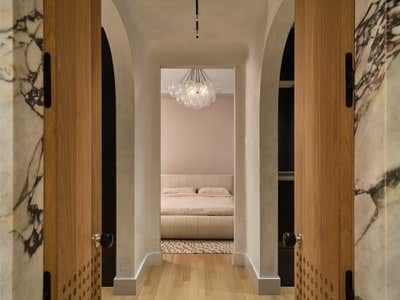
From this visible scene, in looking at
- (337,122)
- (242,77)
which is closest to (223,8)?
(242,77)

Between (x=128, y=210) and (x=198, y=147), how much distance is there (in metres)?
4.88

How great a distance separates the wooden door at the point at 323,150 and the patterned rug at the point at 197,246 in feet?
12.0

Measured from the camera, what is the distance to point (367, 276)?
3.09 feet

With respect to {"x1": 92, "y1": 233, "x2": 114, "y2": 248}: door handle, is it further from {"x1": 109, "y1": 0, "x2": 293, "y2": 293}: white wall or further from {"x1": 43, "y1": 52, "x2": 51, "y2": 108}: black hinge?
{"x1": 109, "y1": 0, "x2": 293, "y2": 293}: white wall

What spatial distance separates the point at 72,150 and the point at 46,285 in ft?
1.38

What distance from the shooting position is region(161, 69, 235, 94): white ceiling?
6676mm

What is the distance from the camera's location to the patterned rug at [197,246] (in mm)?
5168

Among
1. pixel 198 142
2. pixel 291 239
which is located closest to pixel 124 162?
pixel 291 239

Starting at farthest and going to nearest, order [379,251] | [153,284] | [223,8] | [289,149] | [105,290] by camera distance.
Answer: [289,149] < [153,284] < [105,290] < [223,8] < [379,251]

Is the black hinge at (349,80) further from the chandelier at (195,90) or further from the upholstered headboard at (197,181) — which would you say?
the upholstered headboard at (197,181)

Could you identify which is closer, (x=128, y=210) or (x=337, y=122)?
(x=337, y=122)

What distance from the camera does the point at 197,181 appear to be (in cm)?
800

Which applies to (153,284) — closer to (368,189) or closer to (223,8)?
(223,8)

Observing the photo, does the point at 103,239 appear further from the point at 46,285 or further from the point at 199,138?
the point at 199,138
